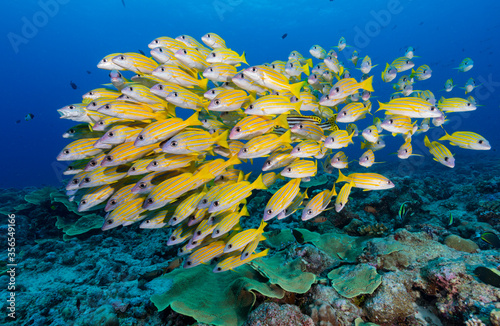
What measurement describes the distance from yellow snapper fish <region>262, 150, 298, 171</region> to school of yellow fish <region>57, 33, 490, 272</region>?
0.02 m

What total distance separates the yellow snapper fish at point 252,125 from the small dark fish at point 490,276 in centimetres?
347

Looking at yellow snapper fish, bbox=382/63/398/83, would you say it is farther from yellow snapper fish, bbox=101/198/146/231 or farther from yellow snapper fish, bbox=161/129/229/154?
yellow snapper fish, bbox=101/198/146/231

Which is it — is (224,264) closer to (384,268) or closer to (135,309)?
(135,309)

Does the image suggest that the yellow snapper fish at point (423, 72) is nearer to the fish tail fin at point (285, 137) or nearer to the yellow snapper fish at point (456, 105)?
the yellow snapper fish at point (456, 105)

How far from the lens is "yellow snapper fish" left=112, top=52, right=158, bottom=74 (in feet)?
9.98

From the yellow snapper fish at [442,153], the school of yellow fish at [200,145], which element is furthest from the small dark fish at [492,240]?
the school of yellow fish at [200,145]

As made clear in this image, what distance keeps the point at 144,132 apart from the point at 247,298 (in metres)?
2.66

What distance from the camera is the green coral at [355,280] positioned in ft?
10.4

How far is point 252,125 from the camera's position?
276 centimetres

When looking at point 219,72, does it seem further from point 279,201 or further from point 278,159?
point 279,201

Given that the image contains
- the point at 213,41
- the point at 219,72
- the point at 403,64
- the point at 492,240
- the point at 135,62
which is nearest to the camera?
the point at 135,62

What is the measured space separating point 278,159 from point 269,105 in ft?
2.53

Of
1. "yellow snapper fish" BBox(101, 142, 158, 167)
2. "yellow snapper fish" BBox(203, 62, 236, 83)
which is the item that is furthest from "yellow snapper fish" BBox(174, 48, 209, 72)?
"yellow snapper fish" BBox(101, 142, 158, 167)

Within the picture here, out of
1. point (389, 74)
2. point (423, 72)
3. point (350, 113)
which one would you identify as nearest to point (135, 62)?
point (350, 113)
